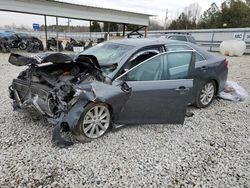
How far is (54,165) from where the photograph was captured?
288cm

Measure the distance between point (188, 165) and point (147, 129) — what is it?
1066 millimetres

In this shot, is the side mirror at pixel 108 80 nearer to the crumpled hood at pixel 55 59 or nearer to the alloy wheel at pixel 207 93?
the crumpled hood at pixel 55 59

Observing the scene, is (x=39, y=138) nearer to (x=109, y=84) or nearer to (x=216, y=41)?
(x=109, y=84)

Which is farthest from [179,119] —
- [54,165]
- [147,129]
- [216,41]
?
[216,41]

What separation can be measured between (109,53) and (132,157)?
6.55 ft

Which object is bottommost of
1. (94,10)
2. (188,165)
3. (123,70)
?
(188,165)

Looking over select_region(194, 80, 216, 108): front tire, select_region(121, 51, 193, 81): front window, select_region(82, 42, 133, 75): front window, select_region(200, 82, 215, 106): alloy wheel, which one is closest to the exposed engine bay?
select_region(82, 42, 133, 75): front window

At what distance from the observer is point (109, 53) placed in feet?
13.9

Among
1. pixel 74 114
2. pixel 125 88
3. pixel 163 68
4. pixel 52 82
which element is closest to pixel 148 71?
pixel 163 68

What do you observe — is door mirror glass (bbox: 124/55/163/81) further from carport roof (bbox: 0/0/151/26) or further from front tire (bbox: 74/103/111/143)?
carport roof (bbox: 0/0/151/26)

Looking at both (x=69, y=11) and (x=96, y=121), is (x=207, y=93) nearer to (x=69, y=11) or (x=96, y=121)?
(x=96, y=121)

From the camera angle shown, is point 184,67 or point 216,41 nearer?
point 184,67

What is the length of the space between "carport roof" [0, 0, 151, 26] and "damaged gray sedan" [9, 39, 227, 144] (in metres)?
13.4

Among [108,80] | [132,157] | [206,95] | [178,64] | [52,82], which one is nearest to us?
[132,157]
